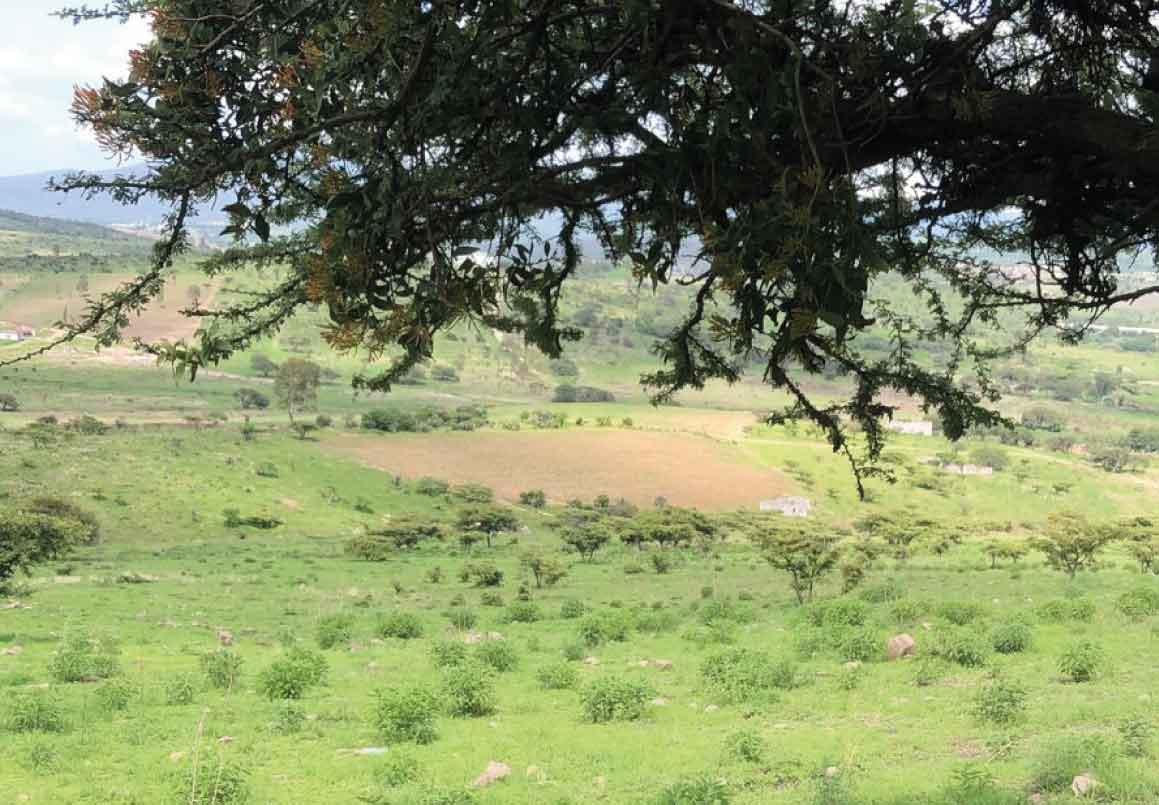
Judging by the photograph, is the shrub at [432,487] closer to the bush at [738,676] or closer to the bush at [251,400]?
the bush at [251,400]

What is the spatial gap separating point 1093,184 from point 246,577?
132 ft

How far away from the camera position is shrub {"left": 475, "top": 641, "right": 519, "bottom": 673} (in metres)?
16.2

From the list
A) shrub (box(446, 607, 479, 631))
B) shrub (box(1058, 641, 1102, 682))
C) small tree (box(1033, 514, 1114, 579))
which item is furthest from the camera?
small tree (box(1033, 514, 1114, 579))

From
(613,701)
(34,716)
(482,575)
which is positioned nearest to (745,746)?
(613,701)

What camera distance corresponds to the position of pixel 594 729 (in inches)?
446

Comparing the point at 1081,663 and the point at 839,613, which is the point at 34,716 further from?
the point at 839,613

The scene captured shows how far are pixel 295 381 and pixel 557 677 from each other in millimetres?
94104

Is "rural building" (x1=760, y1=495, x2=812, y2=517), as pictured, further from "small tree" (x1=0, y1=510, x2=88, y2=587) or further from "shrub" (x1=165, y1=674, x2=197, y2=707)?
"shrub" (x1=165, y1=674, x2=197, y2=707)

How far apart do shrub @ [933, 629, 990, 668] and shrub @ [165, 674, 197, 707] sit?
10.8m

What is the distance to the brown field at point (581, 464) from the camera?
81812 millimetres

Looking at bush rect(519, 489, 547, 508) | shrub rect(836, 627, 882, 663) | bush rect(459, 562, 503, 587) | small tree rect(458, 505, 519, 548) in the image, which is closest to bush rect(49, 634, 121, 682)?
shrub rect(836, 627, 882, 663)

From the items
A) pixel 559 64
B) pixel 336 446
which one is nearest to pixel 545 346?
pixel 559 64

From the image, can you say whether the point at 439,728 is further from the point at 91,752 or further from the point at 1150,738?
the point at 1150,738

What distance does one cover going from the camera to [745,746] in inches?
378
